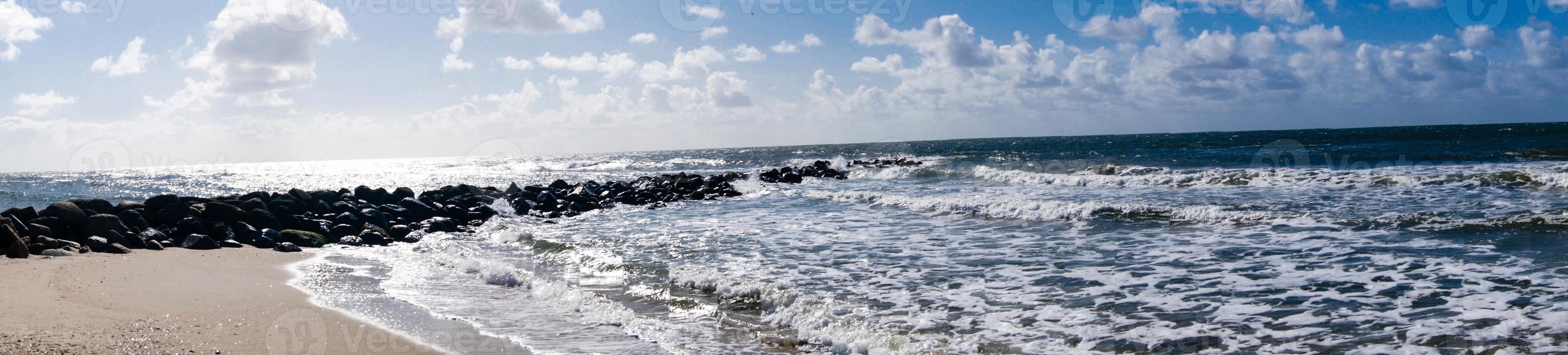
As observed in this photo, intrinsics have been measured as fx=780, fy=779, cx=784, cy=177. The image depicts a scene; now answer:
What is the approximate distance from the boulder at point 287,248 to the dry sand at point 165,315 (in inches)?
90.6

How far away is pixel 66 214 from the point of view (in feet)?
37.6

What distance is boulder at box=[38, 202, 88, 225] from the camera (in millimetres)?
11398

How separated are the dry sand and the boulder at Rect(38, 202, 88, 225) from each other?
3.20 m

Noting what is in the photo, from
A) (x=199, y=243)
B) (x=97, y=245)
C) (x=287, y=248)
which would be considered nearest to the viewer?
(x=97, y=245)

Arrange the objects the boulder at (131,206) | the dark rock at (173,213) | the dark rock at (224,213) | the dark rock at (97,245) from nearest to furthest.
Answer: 1. the dark rock at (97,245)
2. the dark rock at (224,213)
3. the dark rock at (173,213)
4. the boulder at (131,206)

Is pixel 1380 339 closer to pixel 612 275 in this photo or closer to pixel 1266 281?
pixel 1266 281

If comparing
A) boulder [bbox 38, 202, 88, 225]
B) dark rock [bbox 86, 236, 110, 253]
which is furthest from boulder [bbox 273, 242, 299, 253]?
boulder [bbox 38, 202, 88, 225]

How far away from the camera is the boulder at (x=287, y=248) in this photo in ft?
37.2

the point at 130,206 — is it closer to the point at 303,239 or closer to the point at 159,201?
the point at 159,201

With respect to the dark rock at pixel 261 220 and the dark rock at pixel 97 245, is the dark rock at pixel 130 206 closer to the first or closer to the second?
the dark rock at pixel 261 220

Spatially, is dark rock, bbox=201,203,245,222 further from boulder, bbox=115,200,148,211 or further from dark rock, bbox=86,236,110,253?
dark rock, bbox=86,236,110,253

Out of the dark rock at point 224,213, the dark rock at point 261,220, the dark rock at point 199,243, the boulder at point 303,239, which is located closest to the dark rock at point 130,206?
the dark rock at point 224,213

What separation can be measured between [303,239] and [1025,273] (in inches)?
430

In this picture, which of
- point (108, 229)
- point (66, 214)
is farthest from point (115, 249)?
point (66, 214)
